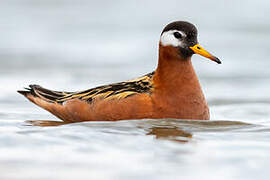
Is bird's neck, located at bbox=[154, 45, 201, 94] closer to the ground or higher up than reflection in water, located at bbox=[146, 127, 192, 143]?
higher up

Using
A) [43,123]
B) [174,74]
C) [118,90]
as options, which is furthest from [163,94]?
[43,123]

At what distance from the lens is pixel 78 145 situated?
829cm

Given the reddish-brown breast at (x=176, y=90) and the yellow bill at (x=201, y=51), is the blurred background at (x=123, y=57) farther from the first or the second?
the yellow bill at (x=201, y=51)

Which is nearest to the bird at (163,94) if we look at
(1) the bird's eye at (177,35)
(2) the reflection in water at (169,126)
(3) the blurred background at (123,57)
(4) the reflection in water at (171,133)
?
(1) the bird's eye at (177,35)

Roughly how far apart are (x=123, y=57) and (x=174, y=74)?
27.4 ft

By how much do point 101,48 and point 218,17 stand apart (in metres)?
5.66

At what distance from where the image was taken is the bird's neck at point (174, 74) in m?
10.0

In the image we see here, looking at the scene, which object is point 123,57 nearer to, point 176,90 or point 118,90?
point 118,90

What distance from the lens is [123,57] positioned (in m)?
18.4

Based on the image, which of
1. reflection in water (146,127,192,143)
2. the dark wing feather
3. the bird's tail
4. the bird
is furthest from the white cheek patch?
the bird's tail

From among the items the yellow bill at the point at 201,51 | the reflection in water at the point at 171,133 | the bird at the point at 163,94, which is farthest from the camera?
the yellow bill at the point at 201,51

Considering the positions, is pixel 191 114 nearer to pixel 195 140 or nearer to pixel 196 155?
pixel 195 140

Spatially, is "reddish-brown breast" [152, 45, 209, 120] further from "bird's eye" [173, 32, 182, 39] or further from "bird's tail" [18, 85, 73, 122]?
"bird's tail" [18, 85, 73, 122]

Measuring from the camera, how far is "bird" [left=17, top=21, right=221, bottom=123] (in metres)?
9.82
